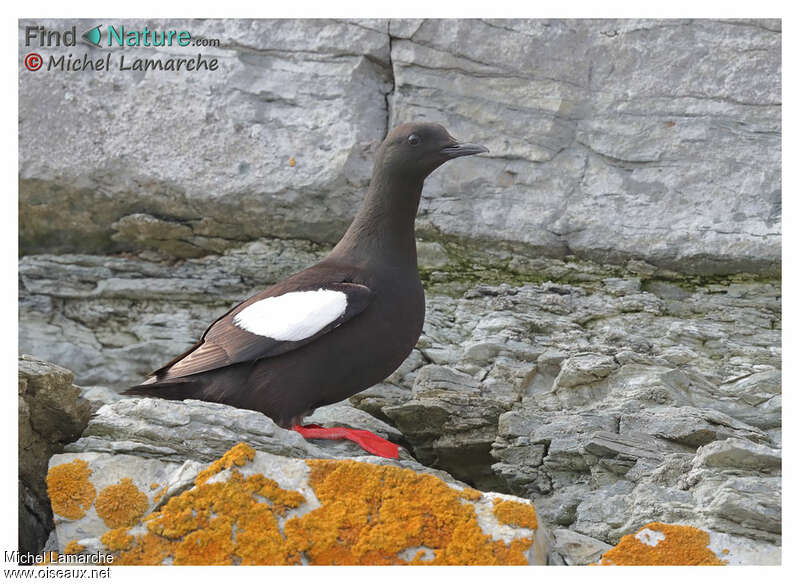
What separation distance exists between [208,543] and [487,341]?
3106 millimetres

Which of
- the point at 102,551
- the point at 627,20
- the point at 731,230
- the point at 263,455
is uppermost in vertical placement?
the point at 627,20

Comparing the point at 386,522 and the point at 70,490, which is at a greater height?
the point at 386,522

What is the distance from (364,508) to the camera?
4410 mm

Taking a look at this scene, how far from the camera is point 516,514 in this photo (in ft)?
14.4

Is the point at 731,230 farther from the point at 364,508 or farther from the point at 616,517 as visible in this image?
the point at 364,508

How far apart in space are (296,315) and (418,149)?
49.8 inches

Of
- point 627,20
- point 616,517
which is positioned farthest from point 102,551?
point 627,20

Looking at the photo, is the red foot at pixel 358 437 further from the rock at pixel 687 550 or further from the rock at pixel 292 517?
the rock at pixel 687 550

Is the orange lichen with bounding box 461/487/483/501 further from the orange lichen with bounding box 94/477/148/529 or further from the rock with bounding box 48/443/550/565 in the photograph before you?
the orange lichen with bounding box 94/477/148/529

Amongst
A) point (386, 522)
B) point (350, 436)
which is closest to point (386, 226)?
point (350, 436)

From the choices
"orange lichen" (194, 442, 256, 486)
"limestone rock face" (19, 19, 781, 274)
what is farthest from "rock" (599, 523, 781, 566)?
"limestone rock face" (19, 19, 781, 274)

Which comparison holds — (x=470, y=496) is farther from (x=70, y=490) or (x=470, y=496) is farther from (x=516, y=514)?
(x=70, y=490)

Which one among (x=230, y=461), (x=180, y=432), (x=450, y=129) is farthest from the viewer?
(x=450, y=129)

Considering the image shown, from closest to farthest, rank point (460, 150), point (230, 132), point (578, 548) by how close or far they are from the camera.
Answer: point (578, 548) < point (460, 150) < point (230, 132)
